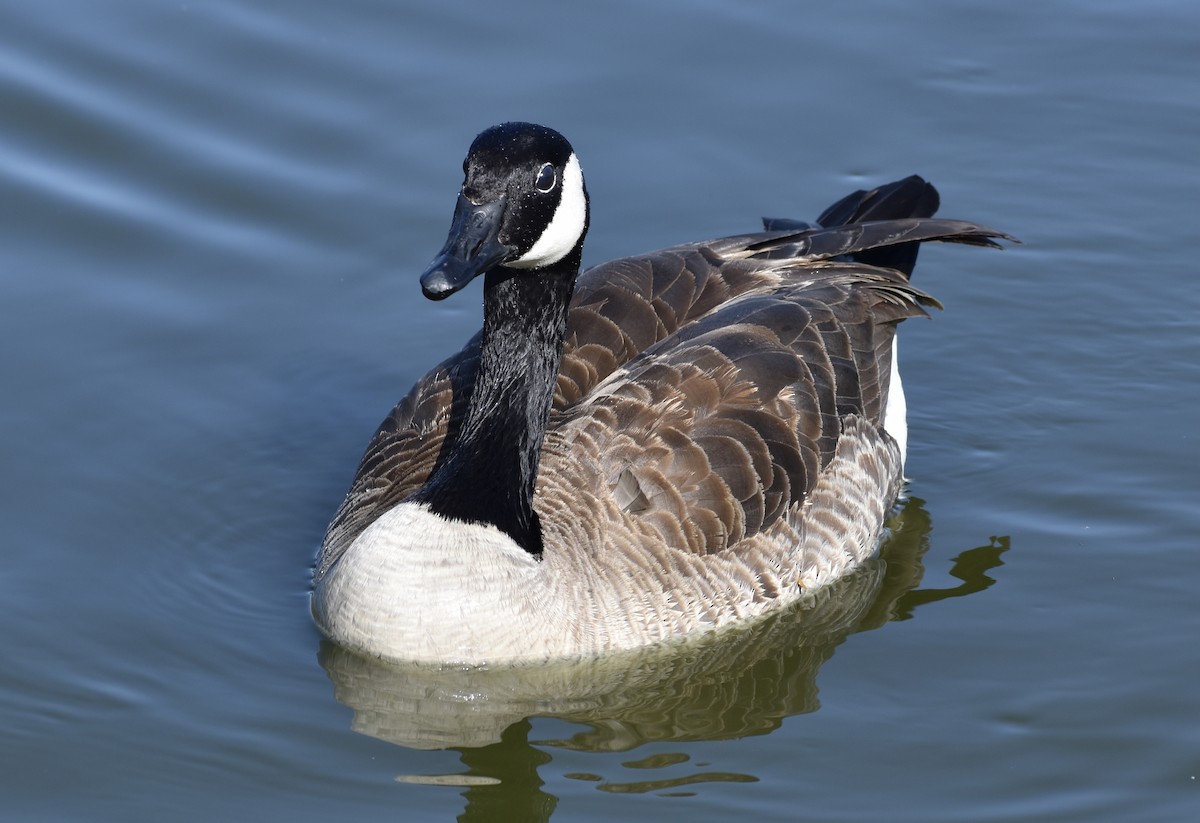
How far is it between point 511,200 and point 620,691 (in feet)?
7.93

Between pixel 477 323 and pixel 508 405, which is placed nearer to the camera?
pixel 508 405

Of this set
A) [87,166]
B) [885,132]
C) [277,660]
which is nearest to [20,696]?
[277,660]

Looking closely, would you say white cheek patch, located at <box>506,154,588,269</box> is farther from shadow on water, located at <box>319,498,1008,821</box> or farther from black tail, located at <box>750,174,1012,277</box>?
black tail, located at <box>750,174,1012,277</box>

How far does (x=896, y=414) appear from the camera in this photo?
411 inches

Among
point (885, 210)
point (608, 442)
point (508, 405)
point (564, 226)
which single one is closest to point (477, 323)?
point (885, 210)

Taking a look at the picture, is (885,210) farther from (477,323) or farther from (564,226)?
(564,226)

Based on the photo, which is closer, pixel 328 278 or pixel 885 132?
pixel 328 278

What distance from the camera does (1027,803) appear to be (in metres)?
7.80

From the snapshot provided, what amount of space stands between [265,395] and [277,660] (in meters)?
2.65

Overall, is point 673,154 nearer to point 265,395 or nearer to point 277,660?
point 265,395

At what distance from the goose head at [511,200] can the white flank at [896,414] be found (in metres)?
2.95

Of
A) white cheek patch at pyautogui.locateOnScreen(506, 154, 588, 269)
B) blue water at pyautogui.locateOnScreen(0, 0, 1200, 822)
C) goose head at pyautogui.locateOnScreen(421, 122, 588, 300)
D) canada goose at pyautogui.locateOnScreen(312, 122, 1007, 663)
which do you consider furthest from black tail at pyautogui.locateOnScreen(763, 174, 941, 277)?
goose head at pyautogui.locateOnScreen(421, 122, 588, 300)

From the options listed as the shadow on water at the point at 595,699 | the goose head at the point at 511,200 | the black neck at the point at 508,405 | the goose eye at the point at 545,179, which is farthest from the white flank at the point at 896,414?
the goose eye at the point at 545,179

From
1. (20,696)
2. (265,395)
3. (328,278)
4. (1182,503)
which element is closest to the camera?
(20,696)
